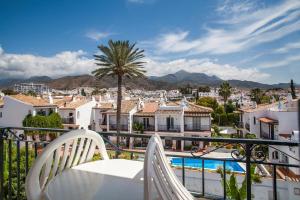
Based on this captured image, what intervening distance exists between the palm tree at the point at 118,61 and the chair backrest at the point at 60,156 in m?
17.4

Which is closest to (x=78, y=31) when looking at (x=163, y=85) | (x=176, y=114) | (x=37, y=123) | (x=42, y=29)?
(x=42, y=29)

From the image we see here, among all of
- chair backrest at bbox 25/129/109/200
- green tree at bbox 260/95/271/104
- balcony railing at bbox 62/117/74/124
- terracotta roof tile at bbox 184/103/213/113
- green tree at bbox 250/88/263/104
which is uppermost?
green tree at bbox 250/88/263/104

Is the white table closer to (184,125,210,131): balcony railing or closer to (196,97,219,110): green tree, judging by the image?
(184,125,210,131): balcony railing

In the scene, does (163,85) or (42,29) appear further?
(163,85)

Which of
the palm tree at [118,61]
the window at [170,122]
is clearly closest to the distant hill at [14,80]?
the window at [170,122]

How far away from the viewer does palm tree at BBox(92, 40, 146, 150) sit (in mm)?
19250

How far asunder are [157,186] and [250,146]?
938mm

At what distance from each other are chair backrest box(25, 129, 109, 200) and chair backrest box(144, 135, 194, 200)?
0.52 meters

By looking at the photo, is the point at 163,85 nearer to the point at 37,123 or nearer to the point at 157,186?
the point at 37,123

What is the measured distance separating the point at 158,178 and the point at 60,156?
0.69 meters

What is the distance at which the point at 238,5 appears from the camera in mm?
7941

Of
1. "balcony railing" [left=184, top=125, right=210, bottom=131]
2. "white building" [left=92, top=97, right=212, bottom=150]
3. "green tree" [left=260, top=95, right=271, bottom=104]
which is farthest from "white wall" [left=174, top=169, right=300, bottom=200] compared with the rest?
"green tree" [left=260, top=95, right=271, bottom=104]

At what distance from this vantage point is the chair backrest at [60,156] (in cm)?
126

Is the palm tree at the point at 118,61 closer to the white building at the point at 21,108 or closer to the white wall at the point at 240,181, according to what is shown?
the white wall at the point at 240,181
